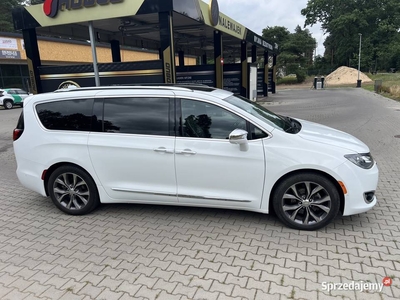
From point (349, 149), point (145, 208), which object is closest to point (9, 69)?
point (145, 208)

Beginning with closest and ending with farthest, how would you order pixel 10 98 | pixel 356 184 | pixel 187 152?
pixel 356 184 < pixel 187 152 < pixel 10 98

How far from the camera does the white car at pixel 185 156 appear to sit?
3.47 metres

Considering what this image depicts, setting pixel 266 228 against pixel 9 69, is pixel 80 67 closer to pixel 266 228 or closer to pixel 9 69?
pixel 266 228

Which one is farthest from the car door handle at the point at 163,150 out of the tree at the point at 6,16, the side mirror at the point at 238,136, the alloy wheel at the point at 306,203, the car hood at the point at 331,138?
the tree at the point at 6,16

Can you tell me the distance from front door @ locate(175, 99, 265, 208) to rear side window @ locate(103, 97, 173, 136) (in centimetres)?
23

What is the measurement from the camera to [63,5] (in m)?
9.77

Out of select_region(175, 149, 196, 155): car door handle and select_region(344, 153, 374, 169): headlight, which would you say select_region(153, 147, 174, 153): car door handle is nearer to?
select_region(175, 149, 196, 155): car door handle

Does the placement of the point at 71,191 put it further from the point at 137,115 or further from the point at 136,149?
the point at 137,115

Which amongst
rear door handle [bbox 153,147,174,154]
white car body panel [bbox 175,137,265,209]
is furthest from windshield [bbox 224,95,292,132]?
rear door handle [bbox 153,147,174,154]

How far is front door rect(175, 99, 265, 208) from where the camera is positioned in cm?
355

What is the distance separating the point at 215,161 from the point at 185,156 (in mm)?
366

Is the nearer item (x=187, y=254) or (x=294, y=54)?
(x=187, y=254)

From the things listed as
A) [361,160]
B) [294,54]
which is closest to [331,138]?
[361,160]

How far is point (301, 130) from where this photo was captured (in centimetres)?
389
